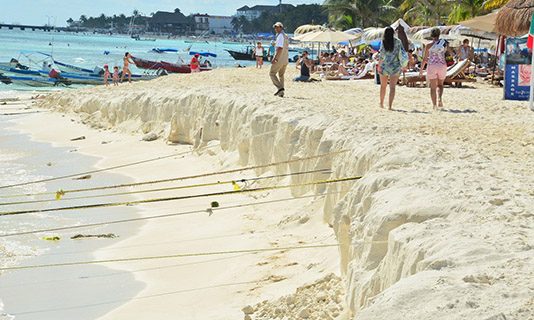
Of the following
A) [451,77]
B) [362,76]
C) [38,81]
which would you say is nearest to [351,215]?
[451,77]

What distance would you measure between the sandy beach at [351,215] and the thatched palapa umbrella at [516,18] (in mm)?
1389

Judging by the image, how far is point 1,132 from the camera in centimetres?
2928

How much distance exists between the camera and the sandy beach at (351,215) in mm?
5984

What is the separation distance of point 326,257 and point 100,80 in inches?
1607

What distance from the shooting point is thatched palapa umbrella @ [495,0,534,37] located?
20.0m

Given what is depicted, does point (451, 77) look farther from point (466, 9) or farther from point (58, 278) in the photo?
point (466, 9)

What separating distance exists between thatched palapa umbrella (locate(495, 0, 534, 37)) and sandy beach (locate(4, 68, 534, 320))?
4.56 feet

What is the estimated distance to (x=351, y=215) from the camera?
9.12 meters

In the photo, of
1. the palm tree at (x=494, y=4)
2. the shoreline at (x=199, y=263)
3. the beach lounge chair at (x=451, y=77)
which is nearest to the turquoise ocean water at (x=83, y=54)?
the palm tree at (x=494, y=4)

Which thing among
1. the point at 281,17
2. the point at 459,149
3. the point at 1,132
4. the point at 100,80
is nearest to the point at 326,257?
the point at 459,149

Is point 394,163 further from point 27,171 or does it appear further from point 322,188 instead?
point 27,171

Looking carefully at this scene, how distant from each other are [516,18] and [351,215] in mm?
12356

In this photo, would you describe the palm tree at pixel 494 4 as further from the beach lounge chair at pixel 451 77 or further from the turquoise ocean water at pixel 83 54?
the turquoise ocean water at pixel 83 54

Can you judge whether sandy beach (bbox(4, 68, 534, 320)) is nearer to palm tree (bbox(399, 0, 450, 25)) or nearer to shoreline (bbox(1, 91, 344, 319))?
shoreline (bbox(1, 91, 344, 319))
